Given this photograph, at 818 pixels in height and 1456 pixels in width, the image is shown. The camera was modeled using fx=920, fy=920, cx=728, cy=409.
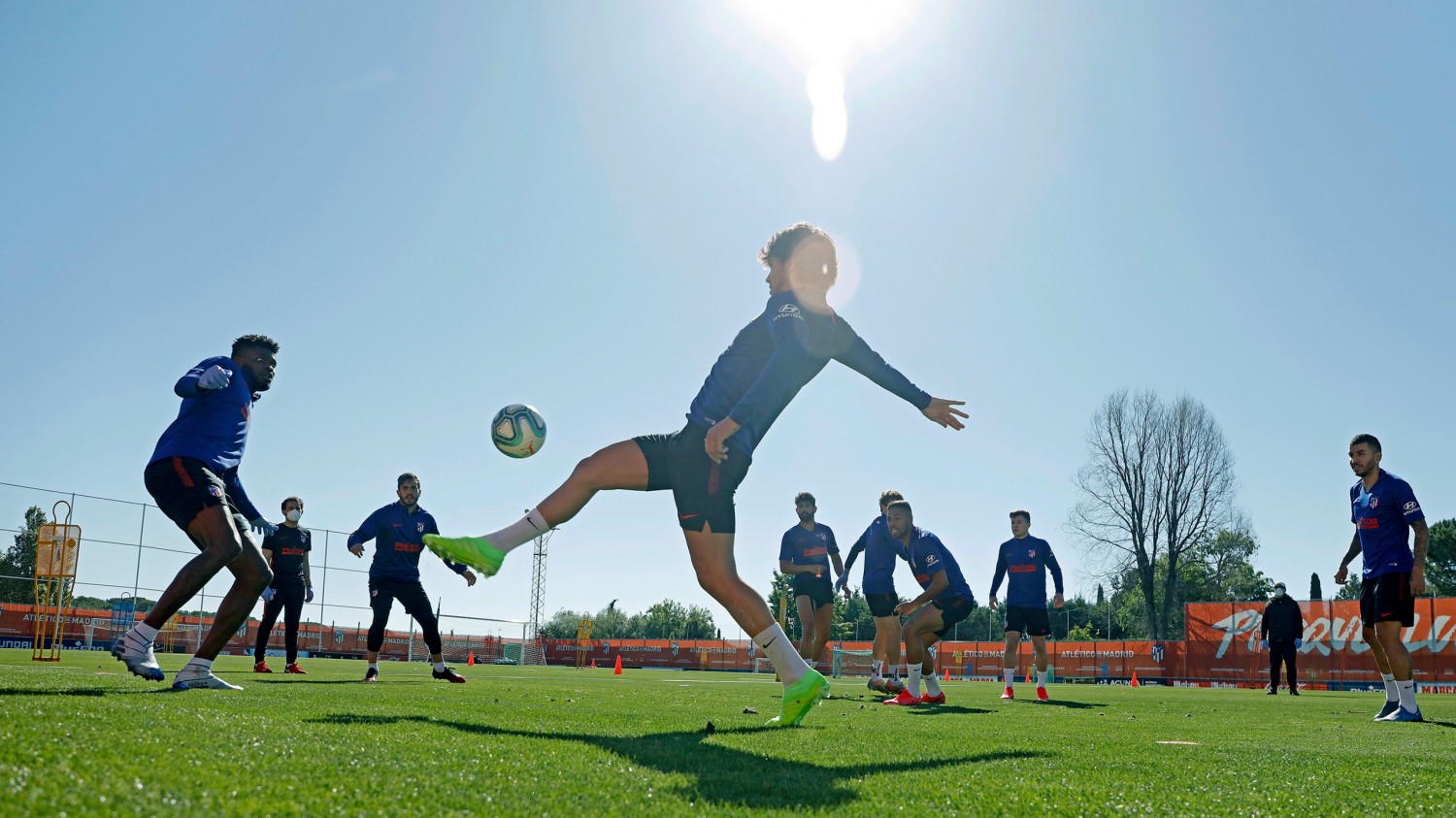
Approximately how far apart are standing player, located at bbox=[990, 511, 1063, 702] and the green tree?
7586cm

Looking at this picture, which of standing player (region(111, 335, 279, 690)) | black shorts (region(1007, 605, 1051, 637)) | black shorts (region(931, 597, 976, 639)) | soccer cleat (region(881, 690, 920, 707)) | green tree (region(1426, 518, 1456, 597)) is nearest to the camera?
standing player (region(111, 335, 279, 690))

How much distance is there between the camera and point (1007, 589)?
1207 centimetres

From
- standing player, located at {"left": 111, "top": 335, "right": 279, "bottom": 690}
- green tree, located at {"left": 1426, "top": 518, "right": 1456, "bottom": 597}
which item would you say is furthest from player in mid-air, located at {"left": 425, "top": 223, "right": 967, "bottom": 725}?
green tree, located at {"left": 1426, "top": 518, "right": 1456, "bottom": 597}

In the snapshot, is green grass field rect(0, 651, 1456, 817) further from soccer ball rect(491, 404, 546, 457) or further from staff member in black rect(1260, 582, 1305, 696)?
staff member in black rect(1260, 582, 1305, 696)

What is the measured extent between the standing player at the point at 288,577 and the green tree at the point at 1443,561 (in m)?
82.2

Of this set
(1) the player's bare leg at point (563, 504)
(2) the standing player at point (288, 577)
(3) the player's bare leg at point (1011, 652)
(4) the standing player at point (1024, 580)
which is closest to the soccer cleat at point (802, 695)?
(1) the player's bare leg at point (563, 504)

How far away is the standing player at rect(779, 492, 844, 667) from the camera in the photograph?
1253cm

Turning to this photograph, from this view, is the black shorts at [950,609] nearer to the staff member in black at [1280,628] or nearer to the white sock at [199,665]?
the white sock at [199,665]

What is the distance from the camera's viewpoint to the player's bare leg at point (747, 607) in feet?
14.3

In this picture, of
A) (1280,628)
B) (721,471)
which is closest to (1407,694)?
(721,471)

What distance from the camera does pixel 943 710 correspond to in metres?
7.32

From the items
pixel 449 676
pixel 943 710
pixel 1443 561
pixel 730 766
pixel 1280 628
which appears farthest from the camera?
pixel 1443 561

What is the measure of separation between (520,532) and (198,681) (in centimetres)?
278

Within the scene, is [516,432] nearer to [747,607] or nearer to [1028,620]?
[747,607]
